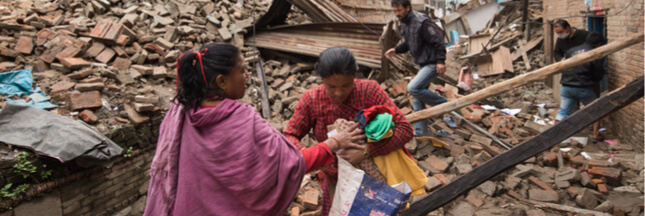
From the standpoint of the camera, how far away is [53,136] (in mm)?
3771

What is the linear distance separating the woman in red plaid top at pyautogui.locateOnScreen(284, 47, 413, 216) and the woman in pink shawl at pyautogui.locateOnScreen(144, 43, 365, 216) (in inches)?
18.2

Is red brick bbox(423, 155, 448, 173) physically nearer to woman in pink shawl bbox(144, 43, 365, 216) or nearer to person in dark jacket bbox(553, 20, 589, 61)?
person in dark jacket bbox(553, 20, 589, 61)

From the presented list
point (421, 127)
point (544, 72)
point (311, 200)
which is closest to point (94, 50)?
point (311, 200)

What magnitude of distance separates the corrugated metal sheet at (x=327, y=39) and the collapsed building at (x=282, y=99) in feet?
0.08

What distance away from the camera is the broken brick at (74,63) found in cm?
547

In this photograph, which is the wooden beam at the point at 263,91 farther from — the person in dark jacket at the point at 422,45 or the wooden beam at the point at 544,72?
the wooden beam at the point at 544,72

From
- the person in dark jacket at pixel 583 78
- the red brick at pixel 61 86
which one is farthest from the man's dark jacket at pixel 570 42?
the red brick at pixel 61 86

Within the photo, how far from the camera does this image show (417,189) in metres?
2.13

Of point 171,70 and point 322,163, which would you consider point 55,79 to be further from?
point 322,163

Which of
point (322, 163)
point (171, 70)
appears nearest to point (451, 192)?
point (322, 163)

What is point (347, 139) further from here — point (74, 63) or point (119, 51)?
point (119, 51)

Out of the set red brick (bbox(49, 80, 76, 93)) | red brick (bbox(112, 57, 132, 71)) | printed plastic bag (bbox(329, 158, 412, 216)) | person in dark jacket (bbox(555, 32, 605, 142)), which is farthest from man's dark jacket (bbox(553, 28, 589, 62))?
red brick (bbox(49, 80, 76, 93))

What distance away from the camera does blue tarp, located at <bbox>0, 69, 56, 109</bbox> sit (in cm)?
465

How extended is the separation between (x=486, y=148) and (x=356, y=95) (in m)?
3.64
